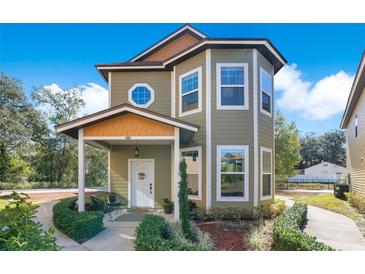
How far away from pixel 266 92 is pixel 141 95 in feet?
15.3

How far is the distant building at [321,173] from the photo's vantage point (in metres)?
21.1

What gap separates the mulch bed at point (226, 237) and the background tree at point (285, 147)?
7.51 meters

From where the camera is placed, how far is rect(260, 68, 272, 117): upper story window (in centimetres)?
920

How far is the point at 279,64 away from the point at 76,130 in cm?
720

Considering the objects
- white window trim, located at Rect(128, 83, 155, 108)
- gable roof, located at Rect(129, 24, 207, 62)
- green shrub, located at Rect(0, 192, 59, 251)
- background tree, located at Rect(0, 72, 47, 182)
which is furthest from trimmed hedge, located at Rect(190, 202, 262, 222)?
background tree, located at Rect(0, 72, 47, 182)

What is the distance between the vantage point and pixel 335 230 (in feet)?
23.6

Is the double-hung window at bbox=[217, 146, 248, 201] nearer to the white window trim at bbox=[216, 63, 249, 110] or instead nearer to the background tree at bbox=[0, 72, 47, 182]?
the white window trim at bbox=[216, 63, 249, 110]

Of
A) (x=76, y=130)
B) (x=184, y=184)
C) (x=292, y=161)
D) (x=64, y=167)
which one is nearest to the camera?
(x=184, y=184)

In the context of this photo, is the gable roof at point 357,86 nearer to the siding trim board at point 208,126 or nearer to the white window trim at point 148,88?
the siding trim board at point 208,126

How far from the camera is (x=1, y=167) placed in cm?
1488

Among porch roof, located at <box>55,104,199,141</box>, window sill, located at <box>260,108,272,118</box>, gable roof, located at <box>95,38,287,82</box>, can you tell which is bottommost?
porch roof, located at <box>55,104,199,141</box>

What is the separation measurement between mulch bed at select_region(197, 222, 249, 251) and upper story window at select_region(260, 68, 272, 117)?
4.06m
